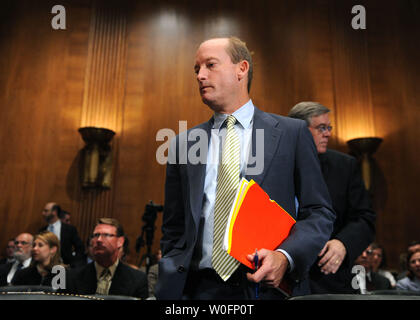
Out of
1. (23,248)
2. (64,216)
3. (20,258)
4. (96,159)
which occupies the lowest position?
(20,258)

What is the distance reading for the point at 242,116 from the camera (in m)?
1.35

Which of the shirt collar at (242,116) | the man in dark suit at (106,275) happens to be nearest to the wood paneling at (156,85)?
the man in dark suit at (106,275)

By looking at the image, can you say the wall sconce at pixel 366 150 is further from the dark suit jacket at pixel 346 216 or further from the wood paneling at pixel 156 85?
the dark suit jacket at pixel 346 216

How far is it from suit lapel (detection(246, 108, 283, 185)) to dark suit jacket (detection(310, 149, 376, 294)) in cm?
54

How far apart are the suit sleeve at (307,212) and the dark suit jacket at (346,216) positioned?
0.41 metres

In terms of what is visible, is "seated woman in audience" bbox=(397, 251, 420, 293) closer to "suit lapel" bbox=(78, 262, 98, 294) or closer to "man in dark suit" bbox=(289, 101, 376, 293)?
"man in dark suit" bbox=(289, 101, 376, 293)

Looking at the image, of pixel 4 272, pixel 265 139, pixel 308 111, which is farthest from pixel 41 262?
pixel 265 139

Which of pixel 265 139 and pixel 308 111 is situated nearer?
pixel 265 139

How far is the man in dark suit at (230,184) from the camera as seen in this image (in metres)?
1.11

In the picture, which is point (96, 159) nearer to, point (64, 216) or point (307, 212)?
point (64, 216)

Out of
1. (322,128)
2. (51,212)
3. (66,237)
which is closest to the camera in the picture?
(322,128)

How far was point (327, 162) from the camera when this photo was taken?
76.9 inches

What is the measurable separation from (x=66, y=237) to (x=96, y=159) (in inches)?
54.9

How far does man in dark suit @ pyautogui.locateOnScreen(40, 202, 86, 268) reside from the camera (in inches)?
231
